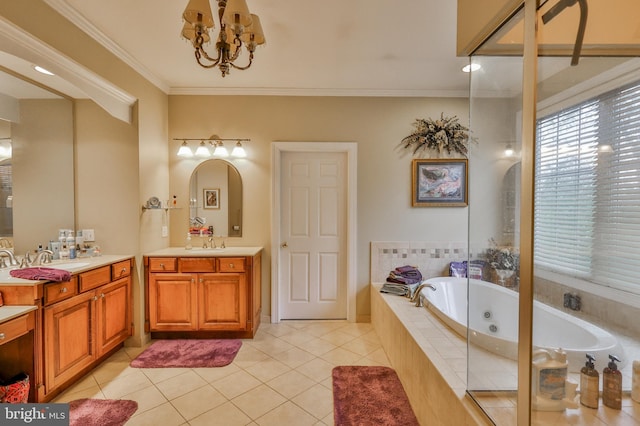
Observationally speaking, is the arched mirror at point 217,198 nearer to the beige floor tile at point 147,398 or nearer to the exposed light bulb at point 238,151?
the exposed light bulb at point 238,151

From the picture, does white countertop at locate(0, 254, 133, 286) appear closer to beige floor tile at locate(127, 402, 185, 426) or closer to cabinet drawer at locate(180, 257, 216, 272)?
cabinet drawer at locate(180, 257, 216, 272)

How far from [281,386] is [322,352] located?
0.61 metres

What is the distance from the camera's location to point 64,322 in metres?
2.04

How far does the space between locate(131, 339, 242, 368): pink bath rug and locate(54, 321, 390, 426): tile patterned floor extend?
0.07m

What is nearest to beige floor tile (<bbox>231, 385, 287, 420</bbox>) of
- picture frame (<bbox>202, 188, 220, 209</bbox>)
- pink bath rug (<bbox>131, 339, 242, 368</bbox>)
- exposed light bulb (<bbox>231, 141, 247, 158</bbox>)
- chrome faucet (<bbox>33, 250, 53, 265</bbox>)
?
pink bath rug (<bbox>131, 339, 242, 368</bbox>)

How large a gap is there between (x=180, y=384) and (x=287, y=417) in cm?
92

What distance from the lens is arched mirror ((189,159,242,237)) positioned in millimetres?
3410

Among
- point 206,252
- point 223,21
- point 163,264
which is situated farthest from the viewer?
point 206,252

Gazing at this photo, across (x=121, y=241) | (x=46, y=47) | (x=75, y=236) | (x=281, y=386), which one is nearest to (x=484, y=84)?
(x=281, y=386)

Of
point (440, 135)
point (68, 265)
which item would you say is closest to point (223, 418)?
point (68, 265)

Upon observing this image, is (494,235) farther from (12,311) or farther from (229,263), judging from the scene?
(12,311)

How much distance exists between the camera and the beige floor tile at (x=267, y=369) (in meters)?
2.34

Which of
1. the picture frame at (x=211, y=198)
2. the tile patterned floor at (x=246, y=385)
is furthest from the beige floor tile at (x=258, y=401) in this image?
the picture frame at (x=211, y=198)

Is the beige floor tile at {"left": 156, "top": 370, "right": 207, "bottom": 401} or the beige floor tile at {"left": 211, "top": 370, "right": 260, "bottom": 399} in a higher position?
the beige floor tile at {"left": 211, "top": 370, "right": 260, "bottom": 399}
